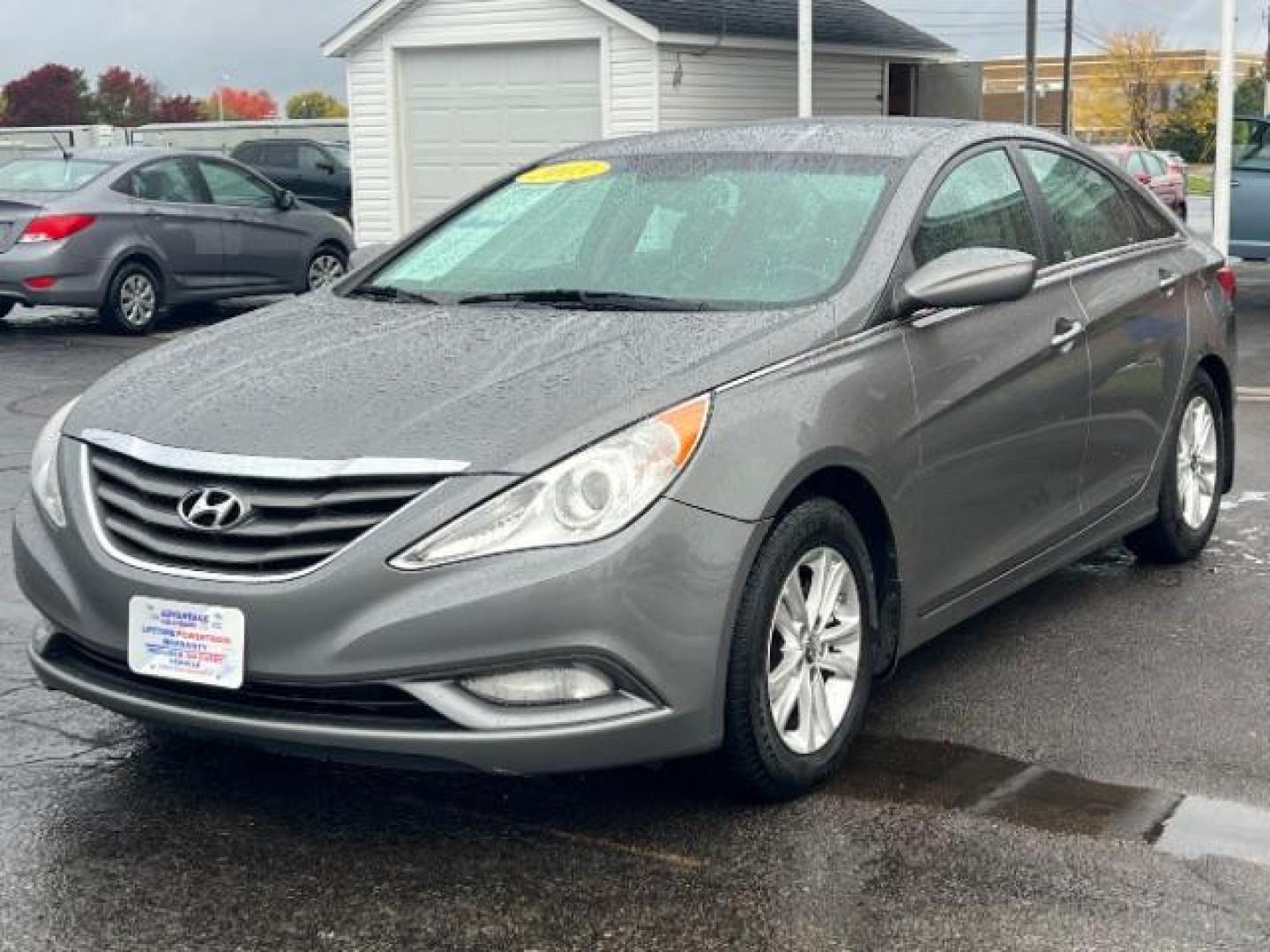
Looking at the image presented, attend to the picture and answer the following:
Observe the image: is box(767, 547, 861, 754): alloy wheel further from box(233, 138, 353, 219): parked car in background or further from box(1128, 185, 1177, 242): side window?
box(233, 138, 353, 219): parked car in background

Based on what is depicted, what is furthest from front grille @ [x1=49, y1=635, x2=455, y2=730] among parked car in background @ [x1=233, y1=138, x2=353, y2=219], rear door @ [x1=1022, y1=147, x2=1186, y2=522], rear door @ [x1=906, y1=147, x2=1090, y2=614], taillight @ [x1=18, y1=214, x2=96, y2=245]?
parked car in background @ [x1=233, y1=138, x2=353, y2=219]

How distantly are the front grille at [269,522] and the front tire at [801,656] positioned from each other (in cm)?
77

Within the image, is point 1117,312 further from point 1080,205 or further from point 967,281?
point 967,281

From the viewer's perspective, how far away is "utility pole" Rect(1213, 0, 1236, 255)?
46.7 feet

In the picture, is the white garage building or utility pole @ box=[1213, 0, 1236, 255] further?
the white garage building

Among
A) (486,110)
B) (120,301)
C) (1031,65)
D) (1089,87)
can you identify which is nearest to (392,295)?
(120,301)

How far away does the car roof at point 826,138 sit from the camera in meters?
5.31

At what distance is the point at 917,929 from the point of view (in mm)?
3637

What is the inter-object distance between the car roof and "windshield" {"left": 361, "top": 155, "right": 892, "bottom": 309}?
66mm

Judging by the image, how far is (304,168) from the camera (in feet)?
102

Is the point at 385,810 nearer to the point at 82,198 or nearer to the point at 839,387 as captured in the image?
the point at 839,387

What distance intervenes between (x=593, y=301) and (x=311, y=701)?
57.7 inches

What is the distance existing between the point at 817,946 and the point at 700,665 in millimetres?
655

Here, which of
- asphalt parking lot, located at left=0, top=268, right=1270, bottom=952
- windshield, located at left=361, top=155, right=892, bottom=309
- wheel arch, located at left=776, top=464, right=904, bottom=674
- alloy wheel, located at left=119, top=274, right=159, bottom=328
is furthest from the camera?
alloy wheel, located at left=119, top=274, right=159, bottom=328
